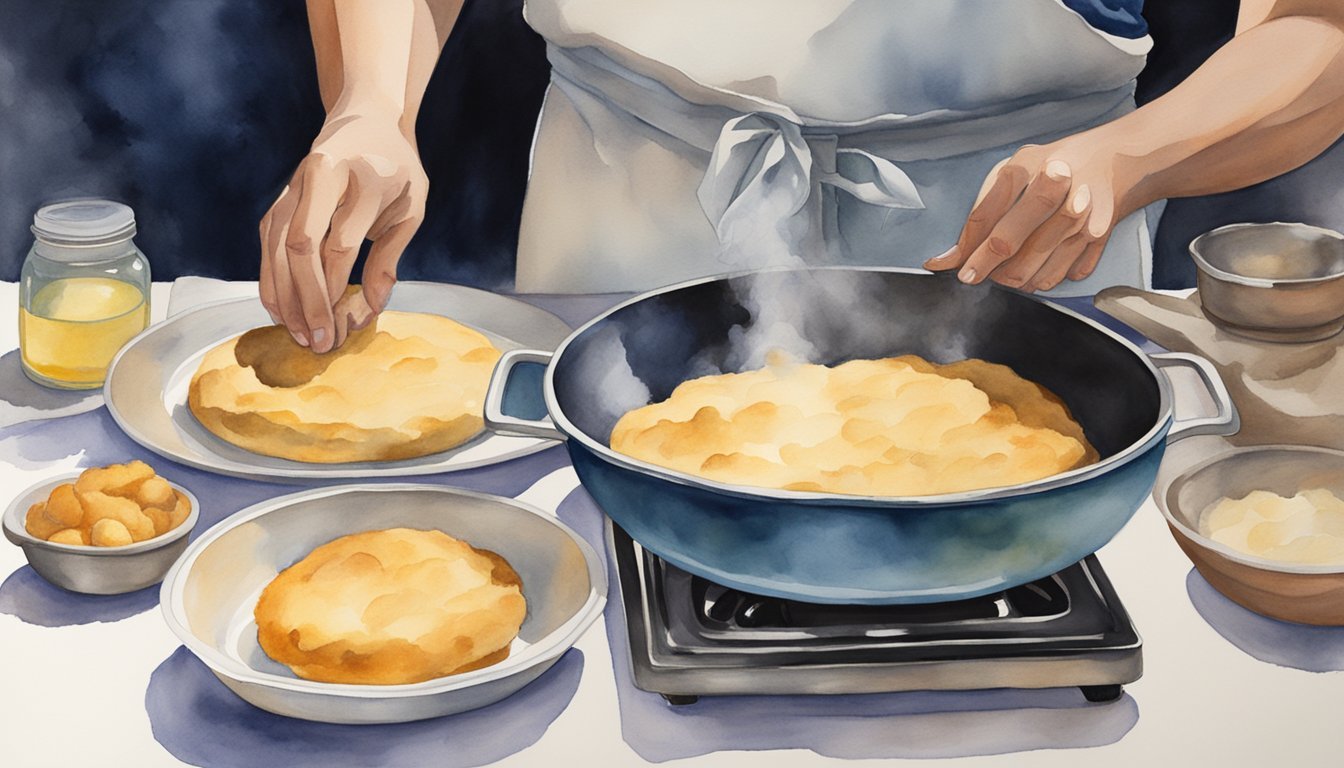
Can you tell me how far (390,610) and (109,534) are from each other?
0.80 ft

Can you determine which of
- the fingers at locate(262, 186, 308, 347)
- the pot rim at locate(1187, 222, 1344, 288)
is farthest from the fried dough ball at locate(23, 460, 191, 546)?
the pot rim at locate(1187, 222, 1344, 288)

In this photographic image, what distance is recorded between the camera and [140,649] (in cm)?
96

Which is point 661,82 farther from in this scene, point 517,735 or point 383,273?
point 517,735

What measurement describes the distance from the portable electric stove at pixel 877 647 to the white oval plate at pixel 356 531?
0.20 feet

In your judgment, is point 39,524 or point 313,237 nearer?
point 39,524

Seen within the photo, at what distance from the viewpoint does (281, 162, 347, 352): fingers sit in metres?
1.24

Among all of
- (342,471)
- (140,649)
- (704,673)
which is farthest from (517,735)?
(342,471)

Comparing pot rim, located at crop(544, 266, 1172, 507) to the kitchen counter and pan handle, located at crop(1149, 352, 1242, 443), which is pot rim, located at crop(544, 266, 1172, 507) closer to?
pan handle, located at crop(1149, 352, 1242, 443)

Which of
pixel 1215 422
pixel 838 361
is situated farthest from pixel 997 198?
pixel 1215 422

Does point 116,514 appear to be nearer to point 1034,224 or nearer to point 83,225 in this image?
point 83,225

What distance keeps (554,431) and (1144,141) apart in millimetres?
716

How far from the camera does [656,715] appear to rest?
35.9 inches

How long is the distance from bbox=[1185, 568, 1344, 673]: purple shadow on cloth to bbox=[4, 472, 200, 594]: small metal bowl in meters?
0.79

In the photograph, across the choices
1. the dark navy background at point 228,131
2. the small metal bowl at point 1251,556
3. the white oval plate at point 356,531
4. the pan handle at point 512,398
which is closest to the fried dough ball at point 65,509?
the white oval plate at point 356,531
